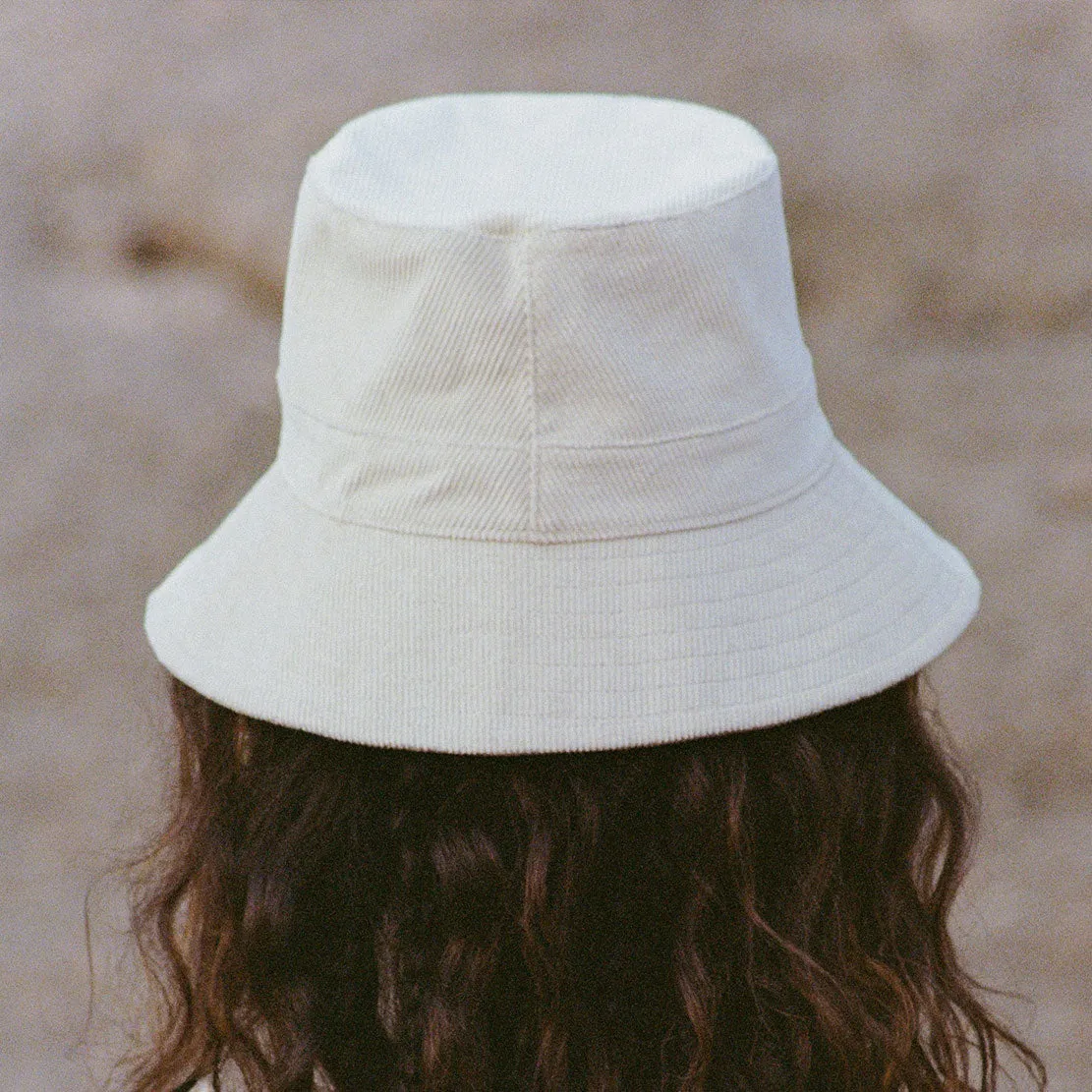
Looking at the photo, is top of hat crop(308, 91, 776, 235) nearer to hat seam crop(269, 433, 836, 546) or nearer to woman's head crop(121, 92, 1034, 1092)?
woman's head crop(121, 92, 1034, 1092)

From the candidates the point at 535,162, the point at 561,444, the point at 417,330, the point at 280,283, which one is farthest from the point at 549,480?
the point at 280,283

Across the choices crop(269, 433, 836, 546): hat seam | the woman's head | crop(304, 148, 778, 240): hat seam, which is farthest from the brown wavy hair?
crop(304, 148, 778, 240): hat seam

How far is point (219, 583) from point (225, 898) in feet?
0.78

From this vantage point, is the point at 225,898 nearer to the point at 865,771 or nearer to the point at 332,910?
the point at 332,910

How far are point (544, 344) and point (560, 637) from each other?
0.19 meters

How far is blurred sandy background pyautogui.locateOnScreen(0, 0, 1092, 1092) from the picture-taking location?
328cm

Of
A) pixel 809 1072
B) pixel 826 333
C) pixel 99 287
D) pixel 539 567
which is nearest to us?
pixel 539 567

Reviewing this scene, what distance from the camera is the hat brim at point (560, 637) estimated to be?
3.34 feet

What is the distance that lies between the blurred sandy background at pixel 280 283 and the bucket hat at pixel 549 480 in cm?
219

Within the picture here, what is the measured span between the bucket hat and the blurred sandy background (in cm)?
219

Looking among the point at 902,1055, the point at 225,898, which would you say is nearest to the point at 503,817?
the point at 225,898

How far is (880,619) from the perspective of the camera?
1.11 m

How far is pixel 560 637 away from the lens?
103 cm

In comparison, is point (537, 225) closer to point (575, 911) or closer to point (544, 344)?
point (544, 344)
